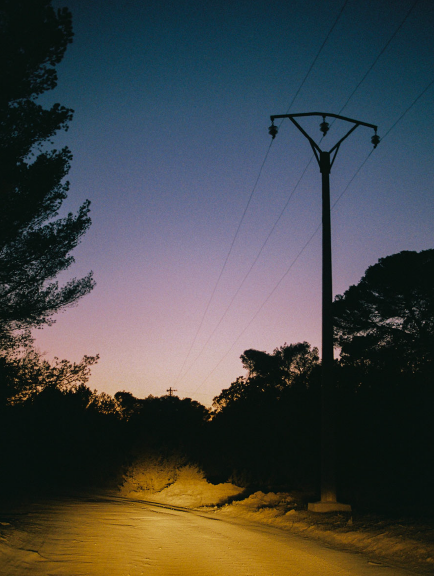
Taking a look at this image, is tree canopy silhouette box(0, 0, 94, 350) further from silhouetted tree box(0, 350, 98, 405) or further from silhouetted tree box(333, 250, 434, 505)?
silhouetted tree box(333, 250, 434, 505)

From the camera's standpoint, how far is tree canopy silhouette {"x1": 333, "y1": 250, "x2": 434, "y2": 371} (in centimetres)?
2906

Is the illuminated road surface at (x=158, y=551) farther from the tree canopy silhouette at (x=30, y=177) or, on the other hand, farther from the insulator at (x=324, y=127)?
the insulator at (x=324, y=127)

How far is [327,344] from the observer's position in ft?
45.0

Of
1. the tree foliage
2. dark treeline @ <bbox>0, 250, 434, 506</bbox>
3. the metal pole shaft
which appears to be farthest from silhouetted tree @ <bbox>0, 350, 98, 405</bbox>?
the tree foliage

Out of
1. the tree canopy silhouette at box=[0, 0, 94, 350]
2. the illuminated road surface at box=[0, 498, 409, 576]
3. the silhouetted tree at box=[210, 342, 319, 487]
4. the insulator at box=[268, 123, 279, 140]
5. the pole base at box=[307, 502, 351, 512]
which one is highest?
the insulator at box=[268, 123, 279, 140]

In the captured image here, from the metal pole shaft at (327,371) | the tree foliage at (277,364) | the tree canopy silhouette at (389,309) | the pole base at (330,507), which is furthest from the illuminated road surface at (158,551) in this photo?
the tree foliage at (277,364)

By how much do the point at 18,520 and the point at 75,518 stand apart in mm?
1531

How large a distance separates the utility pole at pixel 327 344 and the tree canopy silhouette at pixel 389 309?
575 inches

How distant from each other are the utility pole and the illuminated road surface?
93.3 inches

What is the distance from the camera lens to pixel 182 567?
6383 millimetres

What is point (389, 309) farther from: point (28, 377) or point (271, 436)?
point (28, 377)

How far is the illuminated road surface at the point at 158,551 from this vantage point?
623 cm

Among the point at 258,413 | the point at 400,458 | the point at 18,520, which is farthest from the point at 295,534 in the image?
the point at 258,413

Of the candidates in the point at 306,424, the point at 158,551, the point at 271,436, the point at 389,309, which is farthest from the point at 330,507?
the point at 389,309
